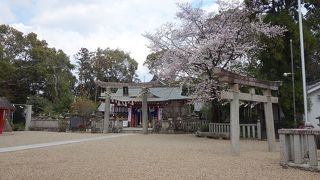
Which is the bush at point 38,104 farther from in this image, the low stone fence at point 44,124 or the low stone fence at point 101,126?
the low stone fence at point 101,126

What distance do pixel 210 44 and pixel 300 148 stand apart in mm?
11990

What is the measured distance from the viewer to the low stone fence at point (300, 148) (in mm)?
8055

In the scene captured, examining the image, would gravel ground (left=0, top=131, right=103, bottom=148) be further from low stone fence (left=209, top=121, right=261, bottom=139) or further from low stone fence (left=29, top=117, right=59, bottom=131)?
low stone fence (left=209, top=121, right=261, bottom=139)

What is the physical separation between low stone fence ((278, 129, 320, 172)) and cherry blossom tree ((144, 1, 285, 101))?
1136 centimetres

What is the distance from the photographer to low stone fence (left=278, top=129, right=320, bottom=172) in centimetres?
805

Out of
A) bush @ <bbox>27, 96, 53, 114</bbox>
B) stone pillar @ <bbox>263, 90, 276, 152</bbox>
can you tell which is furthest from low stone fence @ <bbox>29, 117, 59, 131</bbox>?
stone pillar @ <bbox>263, 90, 276, 152</bbox>

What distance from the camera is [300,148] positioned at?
8477 mm

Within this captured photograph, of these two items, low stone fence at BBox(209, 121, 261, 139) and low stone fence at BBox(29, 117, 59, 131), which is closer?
low stone fence at BBox(209, 121, 261, 139)

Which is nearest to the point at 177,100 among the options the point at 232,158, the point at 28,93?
the point at 28,93

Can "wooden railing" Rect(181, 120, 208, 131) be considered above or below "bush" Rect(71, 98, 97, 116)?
below

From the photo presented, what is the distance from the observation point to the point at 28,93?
4225cm

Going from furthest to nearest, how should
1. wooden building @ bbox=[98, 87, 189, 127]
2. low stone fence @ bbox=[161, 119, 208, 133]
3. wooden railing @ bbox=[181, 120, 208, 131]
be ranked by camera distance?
wooden building @ bbox=[98, 87, 189, 127], low stone fence @ bbox=[161, 119, 208, 133], wooden railing @ bbox=[181, 120, 208, 131]

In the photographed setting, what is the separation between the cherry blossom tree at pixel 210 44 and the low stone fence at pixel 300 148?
1136 cm

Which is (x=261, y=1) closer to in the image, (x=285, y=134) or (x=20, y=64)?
(x=285, y=134)
